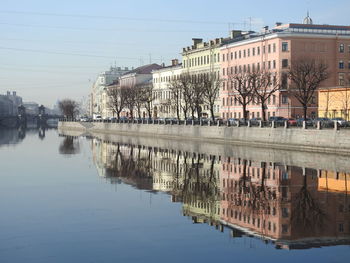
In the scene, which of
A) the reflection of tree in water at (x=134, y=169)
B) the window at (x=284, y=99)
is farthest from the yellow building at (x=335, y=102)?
the reflection of tree in water at (x=134, y=169)

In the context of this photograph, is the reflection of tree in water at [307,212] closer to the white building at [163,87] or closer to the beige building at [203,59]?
the beige building at [203,59]

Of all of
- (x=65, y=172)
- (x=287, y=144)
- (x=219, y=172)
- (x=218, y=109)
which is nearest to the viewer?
(x=219, y=172)

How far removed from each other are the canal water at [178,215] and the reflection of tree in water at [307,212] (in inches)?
1.5

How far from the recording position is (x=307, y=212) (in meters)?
25.0

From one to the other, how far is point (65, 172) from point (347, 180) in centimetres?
1924

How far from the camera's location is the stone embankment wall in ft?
164

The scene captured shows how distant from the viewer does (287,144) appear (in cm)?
5722

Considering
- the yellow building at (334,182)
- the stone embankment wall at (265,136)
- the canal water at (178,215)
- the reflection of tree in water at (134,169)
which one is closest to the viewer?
the canal water at (178,215)

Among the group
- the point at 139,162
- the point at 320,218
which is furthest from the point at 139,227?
the point at 139,162

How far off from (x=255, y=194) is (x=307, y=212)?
5.68 metres

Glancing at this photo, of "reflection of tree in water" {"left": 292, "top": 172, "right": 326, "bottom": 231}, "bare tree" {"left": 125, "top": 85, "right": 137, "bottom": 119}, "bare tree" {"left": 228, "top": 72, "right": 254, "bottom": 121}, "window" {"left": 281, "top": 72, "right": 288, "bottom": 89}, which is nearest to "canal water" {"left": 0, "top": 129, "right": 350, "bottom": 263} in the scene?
"reflection of tree in water" {"left": 292, "top": 172, "right": 326, "bottom": 231}

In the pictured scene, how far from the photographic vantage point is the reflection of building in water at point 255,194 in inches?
864

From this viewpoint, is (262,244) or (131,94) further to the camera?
(131,94)

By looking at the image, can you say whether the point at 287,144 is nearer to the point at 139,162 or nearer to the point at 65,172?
the point at 139,162
